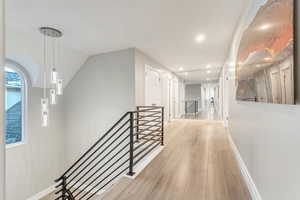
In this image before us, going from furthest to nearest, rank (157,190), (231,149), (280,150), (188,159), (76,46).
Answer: (76,46) < (231,149) < (188,159) < (157,190) < (280,150)

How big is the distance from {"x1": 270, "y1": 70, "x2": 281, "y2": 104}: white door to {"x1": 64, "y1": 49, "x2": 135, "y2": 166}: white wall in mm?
2776

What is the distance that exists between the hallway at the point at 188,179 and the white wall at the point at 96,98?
1641 millimetres

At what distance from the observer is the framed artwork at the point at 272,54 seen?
87 cm

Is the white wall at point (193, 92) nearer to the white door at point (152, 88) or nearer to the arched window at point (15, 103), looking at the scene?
the white door at point (152, 88)

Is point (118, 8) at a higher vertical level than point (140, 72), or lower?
higher

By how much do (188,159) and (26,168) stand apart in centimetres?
427

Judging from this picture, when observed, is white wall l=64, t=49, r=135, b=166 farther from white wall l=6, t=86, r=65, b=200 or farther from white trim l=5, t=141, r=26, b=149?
white trim l=5, t=141, r=26, b=149

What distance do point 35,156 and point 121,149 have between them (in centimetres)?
320

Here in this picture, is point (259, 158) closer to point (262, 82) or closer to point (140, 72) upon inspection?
point (262, 82)

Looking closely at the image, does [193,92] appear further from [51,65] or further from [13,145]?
[13,145]

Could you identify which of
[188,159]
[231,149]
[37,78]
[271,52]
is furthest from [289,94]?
[37,78]

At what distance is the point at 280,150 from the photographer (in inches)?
40.8

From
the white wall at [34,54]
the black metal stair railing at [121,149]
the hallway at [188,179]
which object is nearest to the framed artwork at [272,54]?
the hallway at [188,179]

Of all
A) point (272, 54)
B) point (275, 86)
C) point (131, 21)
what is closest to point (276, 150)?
point (275, 86)
